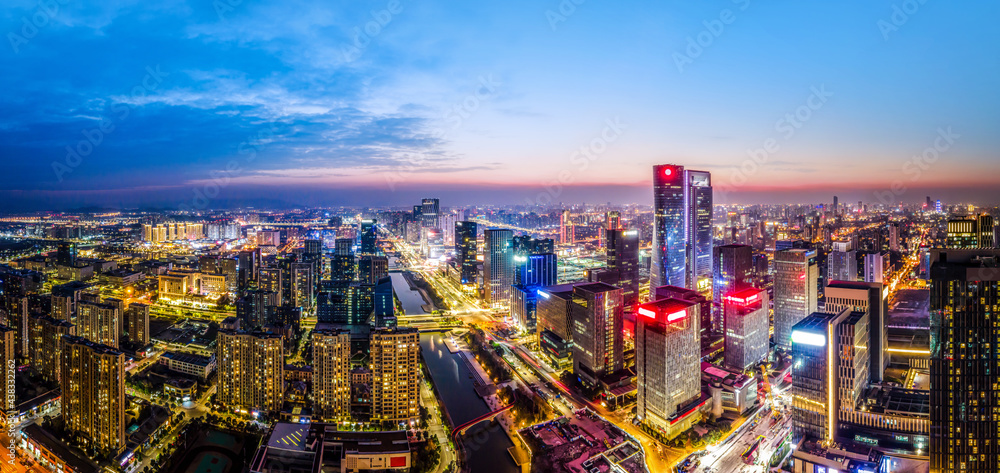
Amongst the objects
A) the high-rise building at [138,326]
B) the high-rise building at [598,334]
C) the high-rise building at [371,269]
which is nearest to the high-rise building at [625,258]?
the high-rise building at [598,334]

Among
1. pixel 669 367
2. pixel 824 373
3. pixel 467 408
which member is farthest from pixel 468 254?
pixel 824 373

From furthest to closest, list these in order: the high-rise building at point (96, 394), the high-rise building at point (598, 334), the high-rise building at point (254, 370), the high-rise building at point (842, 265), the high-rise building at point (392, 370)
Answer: the high-rise building at point (842, 265), the high-rise building at point (598, 334), the high-rise building at point (254, 370), the high-rise building at point (392, 370), the high-rise building at point (96, 394)

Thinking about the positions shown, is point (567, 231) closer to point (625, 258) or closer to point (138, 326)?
point (625, 258)

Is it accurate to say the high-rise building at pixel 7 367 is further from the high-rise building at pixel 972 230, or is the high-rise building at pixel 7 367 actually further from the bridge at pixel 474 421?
the high-rise building at pixel 972 230

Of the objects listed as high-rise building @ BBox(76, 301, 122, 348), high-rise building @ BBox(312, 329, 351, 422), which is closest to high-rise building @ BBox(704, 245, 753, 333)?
high-rise building @ BBox(312, 329, 351, 422)

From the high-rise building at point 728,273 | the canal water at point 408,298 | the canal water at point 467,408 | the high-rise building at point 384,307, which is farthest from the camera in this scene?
the canal water at point 408,298

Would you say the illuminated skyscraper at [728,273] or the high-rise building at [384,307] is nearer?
the illuminated skyscraper at [728,273]

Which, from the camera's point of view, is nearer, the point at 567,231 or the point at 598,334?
the point at 598,334

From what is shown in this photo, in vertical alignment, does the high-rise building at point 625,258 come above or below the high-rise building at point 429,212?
below

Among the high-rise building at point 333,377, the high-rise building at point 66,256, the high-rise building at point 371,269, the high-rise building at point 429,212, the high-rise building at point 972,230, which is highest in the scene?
the high-rise building at point 429,212
